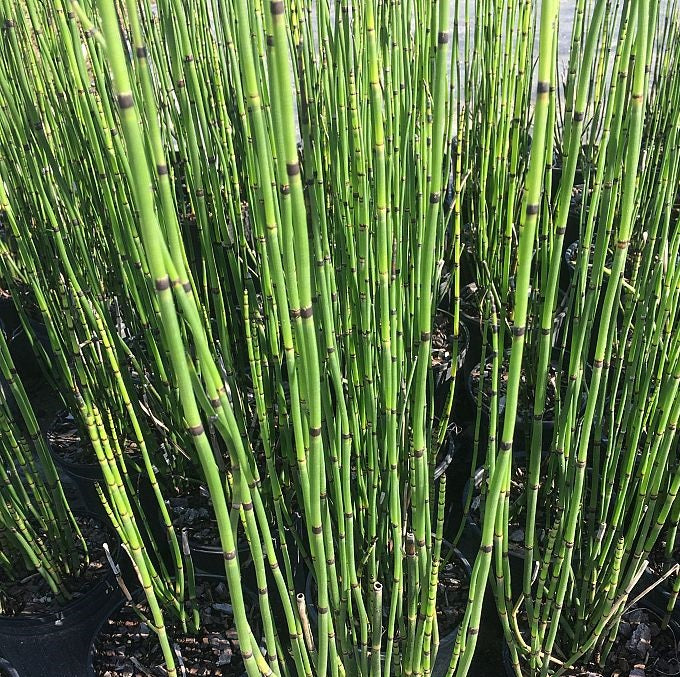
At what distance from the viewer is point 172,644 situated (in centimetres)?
118

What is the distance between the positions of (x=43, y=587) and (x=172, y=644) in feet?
1.06

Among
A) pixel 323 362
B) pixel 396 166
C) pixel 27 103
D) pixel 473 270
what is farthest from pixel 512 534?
pixel 27 103

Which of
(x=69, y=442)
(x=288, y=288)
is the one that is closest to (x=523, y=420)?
(x=288, y=288)

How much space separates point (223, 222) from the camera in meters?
1.25

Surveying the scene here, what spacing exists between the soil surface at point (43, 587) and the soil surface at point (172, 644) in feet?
0.36

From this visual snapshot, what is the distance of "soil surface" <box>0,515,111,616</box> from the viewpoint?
129cm

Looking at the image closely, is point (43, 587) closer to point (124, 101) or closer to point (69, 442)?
point (69, 442)

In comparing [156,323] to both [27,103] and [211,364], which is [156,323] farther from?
[211,364]

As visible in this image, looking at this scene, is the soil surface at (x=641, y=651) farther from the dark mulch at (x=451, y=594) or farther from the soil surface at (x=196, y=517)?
the soil surface at (x=196, y=517)

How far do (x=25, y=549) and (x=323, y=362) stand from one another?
2.33 feet

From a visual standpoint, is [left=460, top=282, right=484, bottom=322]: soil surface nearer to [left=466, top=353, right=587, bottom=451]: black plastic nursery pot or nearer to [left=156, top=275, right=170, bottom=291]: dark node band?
[left=466, top=353, right=587, bottom=451]: black plastic nursery pot

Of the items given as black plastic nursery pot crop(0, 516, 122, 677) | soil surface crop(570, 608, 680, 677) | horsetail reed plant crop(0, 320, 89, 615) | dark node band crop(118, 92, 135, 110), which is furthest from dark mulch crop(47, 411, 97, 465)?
dark node band crop(118, 92, 135, 110)

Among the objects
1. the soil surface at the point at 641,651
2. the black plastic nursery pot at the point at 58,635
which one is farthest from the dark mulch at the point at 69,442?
the soil surface at the point at 641,651

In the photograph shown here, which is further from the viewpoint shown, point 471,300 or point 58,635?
point 471,300
